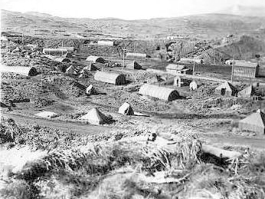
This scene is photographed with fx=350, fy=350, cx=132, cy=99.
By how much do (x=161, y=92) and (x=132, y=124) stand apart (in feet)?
52.2

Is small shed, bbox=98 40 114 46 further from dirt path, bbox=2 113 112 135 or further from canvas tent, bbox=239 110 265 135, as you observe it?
dirt path, bbox=2 113 112 135

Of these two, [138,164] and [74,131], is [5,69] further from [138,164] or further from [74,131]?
[138,164]

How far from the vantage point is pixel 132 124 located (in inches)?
873

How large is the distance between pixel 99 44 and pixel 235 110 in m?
51.2

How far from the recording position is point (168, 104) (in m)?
35.8

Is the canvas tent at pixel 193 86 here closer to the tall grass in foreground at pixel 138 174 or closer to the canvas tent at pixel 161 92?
the canvas tent at pixel 161 92

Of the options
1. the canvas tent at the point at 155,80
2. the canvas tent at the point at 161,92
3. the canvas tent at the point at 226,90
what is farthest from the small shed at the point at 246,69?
the canvas tent at the point at 161,92

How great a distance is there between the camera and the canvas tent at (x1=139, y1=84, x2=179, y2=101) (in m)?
37.0

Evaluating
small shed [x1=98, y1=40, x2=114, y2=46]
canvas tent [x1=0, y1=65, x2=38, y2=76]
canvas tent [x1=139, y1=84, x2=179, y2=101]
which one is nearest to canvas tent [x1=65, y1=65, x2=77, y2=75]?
canvas tent [x1=0, y1=65, x2=38, y2=76]

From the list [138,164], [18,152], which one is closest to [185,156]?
[138,164]

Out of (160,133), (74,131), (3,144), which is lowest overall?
(74,131)

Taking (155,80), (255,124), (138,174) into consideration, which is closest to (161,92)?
(155,80)

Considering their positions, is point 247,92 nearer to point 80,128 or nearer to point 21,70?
point 21,70

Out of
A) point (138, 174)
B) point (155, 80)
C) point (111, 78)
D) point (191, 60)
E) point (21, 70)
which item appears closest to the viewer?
point (138, 174)
